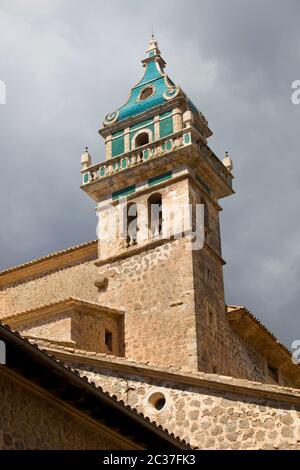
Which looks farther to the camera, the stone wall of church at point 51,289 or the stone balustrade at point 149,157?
the stone wall of church at point 51,289

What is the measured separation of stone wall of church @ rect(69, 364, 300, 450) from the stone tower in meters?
6.97

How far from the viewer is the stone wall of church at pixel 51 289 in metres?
25.9

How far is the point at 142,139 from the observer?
2616cm

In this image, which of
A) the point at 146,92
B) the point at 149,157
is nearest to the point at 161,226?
the point at 149,157

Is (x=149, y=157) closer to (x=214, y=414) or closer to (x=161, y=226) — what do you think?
(x=161, y=226)

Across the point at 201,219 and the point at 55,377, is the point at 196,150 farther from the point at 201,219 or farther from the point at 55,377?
the point at 55,377

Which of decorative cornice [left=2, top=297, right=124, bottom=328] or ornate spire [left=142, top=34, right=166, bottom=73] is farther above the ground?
ornate spire [left=142, top=34, right=166, bottom=73]

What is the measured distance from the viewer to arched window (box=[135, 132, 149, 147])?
85.4 feet

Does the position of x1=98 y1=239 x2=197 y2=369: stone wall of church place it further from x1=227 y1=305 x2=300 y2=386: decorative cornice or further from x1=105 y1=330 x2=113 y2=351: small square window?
x1=227 y1=305 x2=300 y2=386: decorative cornice

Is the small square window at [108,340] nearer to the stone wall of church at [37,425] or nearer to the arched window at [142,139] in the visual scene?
the arched window at [142,139]

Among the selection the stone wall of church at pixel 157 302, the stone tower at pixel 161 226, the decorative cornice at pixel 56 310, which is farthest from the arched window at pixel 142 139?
the decorative cornice at pixel 56 310

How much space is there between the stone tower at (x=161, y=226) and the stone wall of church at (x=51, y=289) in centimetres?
114

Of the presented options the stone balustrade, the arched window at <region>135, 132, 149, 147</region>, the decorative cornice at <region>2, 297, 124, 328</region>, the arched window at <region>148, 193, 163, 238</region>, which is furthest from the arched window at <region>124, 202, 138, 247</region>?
the decorative cornice at <region>2, 297, 124, 328</region>
